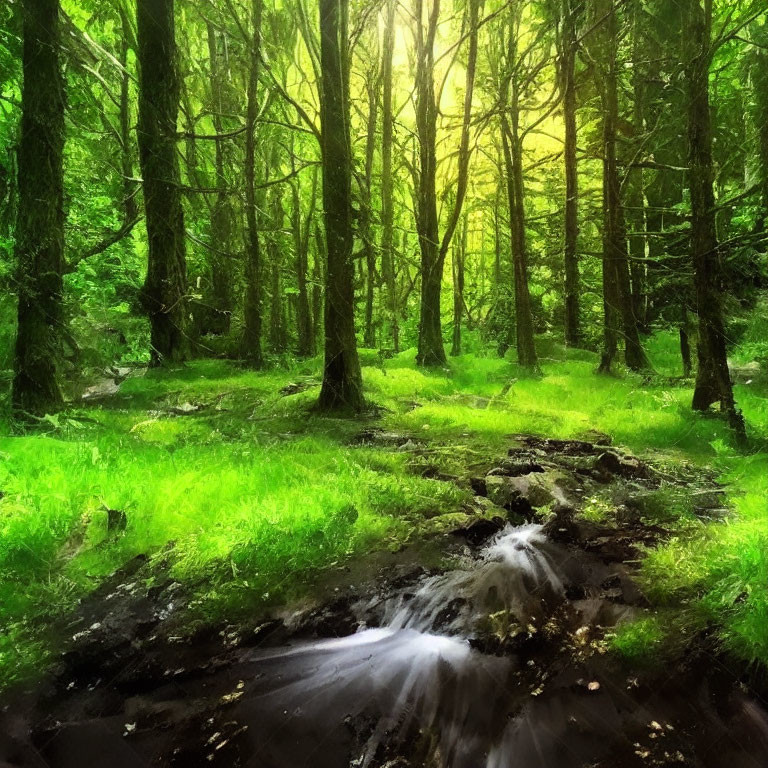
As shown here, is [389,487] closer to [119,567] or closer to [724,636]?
[119,567]

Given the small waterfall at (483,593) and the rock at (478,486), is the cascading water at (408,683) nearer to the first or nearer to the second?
the small waterfall at (483,593)

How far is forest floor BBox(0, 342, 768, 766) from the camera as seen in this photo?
273cm

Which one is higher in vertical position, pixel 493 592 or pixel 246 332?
pixel 246 332

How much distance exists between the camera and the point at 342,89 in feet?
25.3

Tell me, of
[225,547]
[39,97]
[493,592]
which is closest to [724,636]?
[493,592]

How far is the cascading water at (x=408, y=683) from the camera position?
2654 millimetres

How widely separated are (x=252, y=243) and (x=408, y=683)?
11729mm

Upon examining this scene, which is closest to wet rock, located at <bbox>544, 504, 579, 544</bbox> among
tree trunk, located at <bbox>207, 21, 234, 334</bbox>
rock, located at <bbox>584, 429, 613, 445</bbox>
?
rock, located at <bbox>584, 429, 613, 445</bbox>

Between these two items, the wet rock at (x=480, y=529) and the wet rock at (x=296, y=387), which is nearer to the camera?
the wet rock at (x=480, y=529)

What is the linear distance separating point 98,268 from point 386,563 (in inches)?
442

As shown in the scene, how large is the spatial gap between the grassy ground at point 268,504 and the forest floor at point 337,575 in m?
0.02

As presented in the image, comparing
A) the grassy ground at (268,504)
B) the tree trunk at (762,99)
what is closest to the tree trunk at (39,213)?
the grassy ground at (268,504)

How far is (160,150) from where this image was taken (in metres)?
9.14

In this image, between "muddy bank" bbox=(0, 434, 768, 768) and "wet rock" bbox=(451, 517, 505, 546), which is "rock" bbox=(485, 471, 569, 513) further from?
"muddy bank" bbox=(0, 434, 768, 768)
